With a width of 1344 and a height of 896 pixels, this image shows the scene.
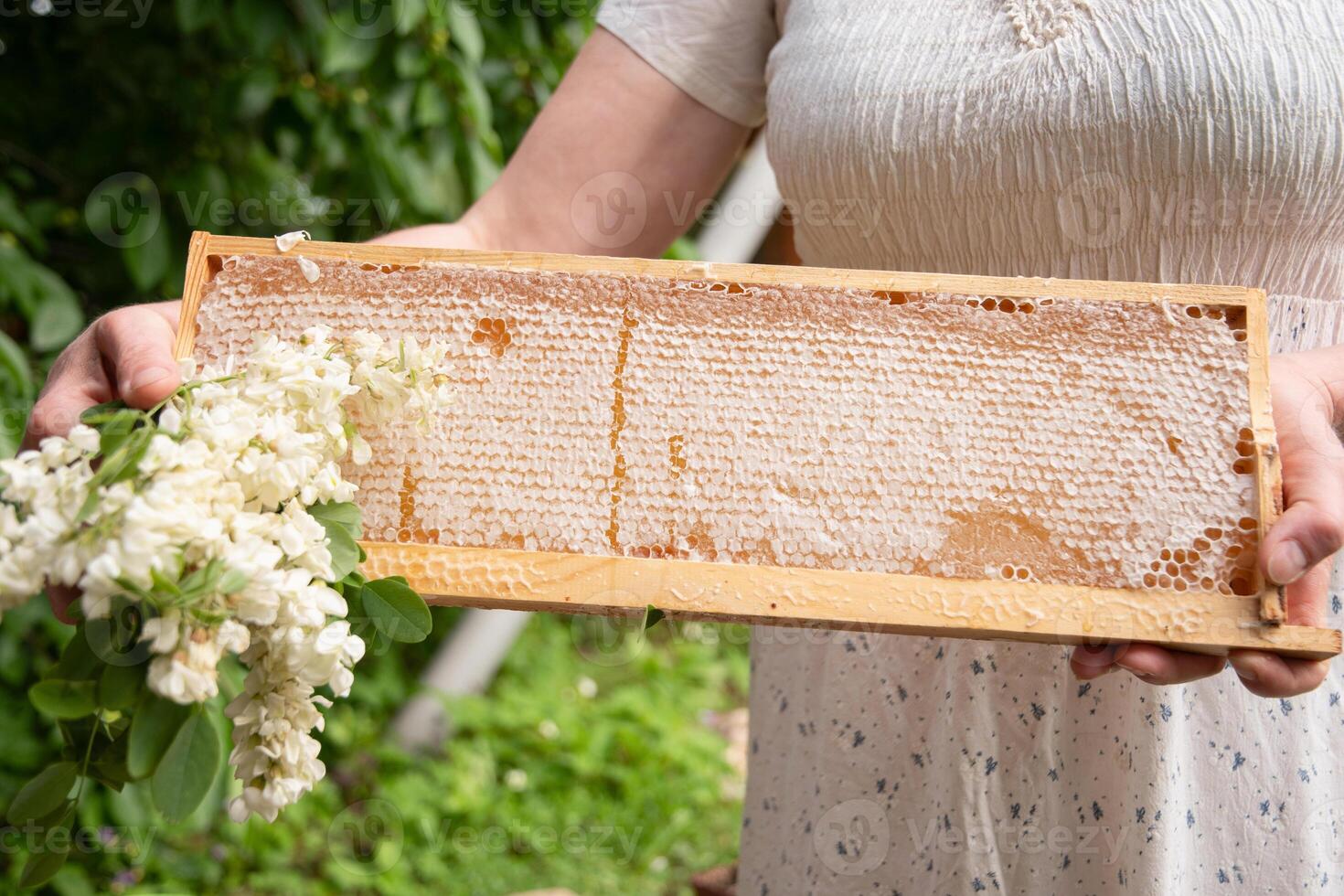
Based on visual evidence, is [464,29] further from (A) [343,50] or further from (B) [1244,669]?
(B) [1244,669]

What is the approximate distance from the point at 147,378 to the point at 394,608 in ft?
0.86

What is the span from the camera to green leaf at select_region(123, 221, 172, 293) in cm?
193

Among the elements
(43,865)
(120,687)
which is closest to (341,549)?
(120,687)

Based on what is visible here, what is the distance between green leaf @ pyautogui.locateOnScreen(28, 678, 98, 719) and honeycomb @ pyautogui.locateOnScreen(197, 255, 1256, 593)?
0.28 m

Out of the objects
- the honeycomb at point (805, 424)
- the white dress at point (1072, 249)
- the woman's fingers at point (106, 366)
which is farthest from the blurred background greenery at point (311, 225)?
the white dress at point (1072, 249)

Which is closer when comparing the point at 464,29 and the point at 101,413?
the point at 101,413

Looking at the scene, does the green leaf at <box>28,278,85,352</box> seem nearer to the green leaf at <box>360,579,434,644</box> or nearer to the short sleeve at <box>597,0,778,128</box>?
the short sleeve at <box>597,0,778,128</box>

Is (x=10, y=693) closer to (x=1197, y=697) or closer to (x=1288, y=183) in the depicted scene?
(x=1197, y=697)

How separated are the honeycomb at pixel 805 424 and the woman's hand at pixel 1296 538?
42 millimetres

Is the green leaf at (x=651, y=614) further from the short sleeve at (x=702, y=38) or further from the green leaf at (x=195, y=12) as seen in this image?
the green leaf at (x=195, y=12)

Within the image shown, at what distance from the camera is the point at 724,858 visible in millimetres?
3193

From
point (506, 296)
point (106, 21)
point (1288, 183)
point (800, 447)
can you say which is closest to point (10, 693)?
point (106, 21)

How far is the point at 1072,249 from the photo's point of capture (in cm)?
101

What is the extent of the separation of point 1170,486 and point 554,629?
325cm
